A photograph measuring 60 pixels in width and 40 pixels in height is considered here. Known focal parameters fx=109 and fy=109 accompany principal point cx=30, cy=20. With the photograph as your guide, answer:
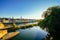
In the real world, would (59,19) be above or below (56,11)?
below

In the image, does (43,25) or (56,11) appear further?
(43,25)

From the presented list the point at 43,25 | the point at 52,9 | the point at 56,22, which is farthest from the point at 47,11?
the point at 56,22

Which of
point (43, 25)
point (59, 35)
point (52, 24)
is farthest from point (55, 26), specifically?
point (43, 25)

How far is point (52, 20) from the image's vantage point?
7.51 metres

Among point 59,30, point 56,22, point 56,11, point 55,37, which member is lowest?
point 55,37

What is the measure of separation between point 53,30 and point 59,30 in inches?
18.4

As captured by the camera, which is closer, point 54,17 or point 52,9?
point 54,17

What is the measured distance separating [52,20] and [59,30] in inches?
35.3

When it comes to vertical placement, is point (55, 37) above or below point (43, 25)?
below

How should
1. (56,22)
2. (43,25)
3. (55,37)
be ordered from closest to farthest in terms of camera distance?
1. (56,22)
2. (55,37)
3. (43,25)

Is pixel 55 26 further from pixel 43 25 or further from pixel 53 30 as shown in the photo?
pixel 43 25

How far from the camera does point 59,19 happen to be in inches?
289

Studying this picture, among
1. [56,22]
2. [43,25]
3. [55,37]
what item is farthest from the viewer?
[43,25]

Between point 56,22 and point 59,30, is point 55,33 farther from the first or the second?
point 56,22
